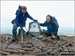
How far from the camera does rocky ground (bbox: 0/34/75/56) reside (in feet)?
36.1

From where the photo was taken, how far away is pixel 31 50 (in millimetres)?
11117

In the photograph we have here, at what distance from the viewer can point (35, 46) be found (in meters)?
11.5

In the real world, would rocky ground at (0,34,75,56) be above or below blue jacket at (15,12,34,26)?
below

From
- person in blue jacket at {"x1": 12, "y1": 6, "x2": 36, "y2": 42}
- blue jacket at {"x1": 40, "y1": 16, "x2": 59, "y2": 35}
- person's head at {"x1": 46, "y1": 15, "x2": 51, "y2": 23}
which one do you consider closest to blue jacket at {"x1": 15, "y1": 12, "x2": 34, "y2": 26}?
person in blue jacket at {"x1": 12, "y1": 6, "x2": 36, "y2": 42}

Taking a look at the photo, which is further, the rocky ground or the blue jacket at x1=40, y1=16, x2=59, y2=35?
the blue jacket at x1=40, y1=16, x2=59, y2=35

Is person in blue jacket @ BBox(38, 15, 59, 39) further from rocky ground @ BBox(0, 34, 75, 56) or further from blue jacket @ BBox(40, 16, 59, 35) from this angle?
rocky ground @ BBox(0, 34, 75, 56)

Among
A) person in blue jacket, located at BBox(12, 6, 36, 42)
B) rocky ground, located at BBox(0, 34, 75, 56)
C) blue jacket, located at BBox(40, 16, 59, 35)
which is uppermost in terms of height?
person in blue jacket, located at BBox(12, 6, 36, 42)

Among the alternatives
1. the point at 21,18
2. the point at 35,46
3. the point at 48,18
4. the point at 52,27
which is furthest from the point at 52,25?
the point at 21,18

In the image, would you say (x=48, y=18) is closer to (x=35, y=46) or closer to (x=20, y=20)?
(x=20, y=20)

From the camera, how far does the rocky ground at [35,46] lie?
36.1 ft

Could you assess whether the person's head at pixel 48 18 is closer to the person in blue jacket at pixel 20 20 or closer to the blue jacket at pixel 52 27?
the blue jacket at pixel 52 27

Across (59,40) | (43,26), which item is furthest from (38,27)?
(59,40)

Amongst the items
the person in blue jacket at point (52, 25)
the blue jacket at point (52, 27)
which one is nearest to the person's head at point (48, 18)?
the person in blue jacket at point (52, 25)

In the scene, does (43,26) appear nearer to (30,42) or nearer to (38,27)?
(38,27)
